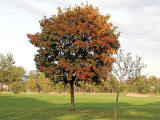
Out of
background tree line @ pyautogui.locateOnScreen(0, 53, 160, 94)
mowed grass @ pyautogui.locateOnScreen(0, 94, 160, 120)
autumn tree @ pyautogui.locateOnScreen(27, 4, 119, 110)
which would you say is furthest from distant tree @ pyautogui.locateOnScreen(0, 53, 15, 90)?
autumn tree @ pyautogui.locateOnScreen(27, 4, 119, 110)

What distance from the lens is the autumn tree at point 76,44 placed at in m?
27.0

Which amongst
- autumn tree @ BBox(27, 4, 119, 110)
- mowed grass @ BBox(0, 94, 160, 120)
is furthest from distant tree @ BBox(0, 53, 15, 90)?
autumn tree @ BBox(27, 4, 119, 110)

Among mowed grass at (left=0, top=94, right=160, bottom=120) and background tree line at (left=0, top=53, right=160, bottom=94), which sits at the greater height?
background tree line at (left=0, top=53, right=160, bottom=94)

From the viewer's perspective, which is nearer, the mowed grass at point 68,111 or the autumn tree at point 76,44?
the mowed grass at point 68,111

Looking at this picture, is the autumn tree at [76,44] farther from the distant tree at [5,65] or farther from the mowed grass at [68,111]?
the distant tree at [5,65]

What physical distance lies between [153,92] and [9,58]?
297 feet

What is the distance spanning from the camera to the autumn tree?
27.0 m

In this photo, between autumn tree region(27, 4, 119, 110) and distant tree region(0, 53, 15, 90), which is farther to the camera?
distant tree region(0, 53, 15, 90)

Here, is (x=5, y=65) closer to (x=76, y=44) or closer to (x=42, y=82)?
(x=42, y=82)

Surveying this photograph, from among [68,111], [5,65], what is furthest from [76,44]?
[5,65]

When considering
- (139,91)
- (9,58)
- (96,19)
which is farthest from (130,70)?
(139,91)

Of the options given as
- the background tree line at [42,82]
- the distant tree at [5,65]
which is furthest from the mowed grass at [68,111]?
the distant tree at [5,65]

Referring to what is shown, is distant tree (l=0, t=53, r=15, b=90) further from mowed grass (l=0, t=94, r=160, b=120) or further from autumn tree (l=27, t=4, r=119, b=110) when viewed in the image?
autumn tree (l=27, t=4, r=119, b=110)

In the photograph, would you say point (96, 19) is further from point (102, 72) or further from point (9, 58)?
point (9, 58)
